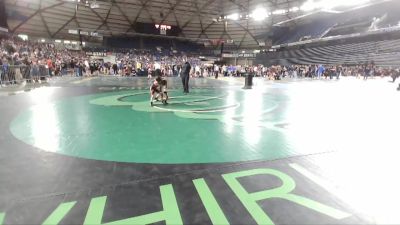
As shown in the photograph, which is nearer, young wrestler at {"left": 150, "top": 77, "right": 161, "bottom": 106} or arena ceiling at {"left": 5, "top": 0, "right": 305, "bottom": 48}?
young wrestler at {"left": 150, "top": 77, "right": 161, "bottom": 106}

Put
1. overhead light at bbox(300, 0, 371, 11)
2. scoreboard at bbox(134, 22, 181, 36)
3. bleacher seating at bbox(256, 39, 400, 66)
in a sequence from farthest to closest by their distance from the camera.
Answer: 1. scoreboard at bbox(134, 22, 181, 36)
2. bleacher seating at bbox(256, 39, 400, 66)
3. overhead light at bbox(300, 0, 371, 11)

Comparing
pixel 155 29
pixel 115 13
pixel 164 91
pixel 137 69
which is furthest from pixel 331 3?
pixel 115 13

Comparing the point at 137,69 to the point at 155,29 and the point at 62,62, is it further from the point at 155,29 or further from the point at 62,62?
the point at 155,29


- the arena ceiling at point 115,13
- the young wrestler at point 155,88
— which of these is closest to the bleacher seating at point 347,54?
the arena ceiling at point 115,13

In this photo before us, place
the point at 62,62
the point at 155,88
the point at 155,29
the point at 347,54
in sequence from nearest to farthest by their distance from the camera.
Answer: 1. the point at 155,88
2. the point at 62,62
3. the point at 347,54
4. the point at 155,29

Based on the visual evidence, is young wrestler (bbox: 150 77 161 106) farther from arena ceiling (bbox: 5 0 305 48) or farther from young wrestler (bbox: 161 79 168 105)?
arena ceiling (bbox: 5 0 305 48)

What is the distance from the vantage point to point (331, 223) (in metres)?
2.31

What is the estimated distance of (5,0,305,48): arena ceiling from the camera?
34719 mm

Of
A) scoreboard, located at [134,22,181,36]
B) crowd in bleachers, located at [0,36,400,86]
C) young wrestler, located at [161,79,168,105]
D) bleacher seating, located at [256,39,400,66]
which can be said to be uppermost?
scoreboard, located at [134,22,181,36]

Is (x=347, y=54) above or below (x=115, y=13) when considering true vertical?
below

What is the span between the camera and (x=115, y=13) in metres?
40.3

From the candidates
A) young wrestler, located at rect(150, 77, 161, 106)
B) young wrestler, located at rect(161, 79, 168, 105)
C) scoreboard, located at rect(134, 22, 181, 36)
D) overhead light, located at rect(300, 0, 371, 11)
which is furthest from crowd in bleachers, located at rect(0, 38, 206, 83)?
overhead light, located at rect(300, 0, 371, 11)

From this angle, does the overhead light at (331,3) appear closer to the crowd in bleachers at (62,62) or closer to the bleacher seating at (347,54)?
the bleacher seating at (347,54)

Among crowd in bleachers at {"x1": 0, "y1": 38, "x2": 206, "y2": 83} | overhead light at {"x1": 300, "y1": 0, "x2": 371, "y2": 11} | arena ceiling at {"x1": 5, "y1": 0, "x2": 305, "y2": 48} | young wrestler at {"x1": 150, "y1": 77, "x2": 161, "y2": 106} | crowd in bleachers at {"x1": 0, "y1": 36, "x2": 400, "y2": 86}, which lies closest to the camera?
young wrestler at {"x1": 150, "y1": 77, "x2": 161, "y2": 106}
